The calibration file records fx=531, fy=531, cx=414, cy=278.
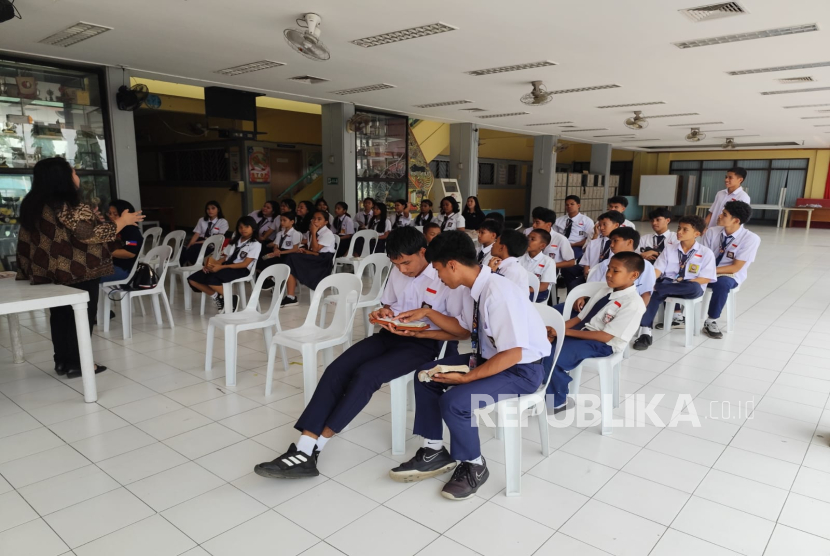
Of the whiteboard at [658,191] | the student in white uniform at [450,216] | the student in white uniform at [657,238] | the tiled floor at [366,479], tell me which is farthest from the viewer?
the whiteboard at [658,191]

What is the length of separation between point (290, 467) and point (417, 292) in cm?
106

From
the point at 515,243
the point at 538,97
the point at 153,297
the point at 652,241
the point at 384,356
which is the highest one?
the point at 538,97

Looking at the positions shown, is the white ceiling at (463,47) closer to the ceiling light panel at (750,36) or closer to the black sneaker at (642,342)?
the ceiling light panel at (750,36)

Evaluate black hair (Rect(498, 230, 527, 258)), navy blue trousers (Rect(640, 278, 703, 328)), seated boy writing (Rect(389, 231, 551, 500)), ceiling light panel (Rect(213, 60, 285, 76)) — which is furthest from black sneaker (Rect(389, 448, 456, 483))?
ceiling light panel (Rect(213, 60, 285, 76))

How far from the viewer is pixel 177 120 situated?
1294cm

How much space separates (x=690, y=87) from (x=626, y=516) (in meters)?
6.34

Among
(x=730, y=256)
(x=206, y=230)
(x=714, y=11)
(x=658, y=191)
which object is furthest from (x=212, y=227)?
(x=658, y=191)

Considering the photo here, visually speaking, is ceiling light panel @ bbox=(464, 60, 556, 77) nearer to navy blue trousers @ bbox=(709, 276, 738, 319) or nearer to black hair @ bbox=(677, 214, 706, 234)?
black hair @ bbox=(677, 214, 706, 234)

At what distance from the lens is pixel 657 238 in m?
5.00

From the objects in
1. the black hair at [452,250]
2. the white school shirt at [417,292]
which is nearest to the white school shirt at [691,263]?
the white school shirt at [417,292]

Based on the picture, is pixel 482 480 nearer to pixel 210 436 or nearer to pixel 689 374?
pixel 210 436

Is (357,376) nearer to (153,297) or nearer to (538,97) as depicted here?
(153,297)

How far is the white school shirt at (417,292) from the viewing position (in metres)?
2.77

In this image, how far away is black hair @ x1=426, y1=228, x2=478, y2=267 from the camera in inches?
90.1
